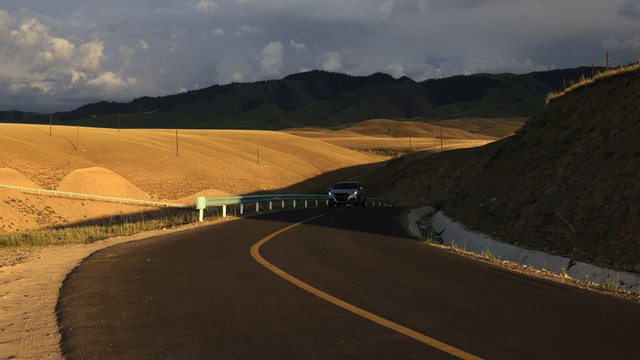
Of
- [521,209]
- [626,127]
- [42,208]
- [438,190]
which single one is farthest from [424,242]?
[438,190]

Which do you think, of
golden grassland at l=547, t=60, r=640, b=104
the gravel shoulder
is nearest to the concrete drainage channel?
the gravel shoulder

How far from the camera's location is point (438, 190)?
53344 mm

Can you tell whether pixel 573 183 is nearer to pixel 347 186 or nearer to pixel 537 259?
pixel 537 259

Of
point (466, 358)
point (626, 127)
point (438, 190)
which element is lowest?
point (438, 190)

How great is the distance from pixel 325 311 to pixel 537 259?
7027mm

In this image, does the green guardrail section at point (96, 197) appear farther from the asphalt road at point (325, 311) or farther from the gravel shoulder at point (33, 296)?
the asphalt road at point (325, 311)

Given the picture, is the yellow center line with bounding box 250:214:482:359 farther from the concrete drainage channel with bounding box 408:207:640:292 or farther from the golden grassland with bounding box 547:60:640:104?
the golden grassland with bounding box 547:60:640:104

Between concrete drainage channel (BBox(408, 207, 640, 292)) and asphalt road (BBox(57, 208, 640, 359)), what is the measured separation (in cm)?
143

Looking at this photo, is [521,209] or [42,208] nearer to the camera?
[521,209]

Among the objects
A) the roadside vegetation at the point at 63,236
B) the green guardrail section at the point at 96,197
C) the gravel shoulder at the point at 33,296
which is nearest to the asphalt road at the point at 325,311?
the gravel shoulder at the point at 33,296

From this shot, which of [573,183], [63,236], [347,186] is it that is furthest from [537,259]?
[347,186]

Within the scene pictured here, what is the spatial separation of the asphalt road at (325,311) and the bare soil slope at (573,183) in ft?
9.62

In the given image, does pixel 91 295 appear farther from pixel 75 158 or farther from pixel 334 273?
pixel 75 158

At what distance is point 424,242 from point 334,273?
230 inches
